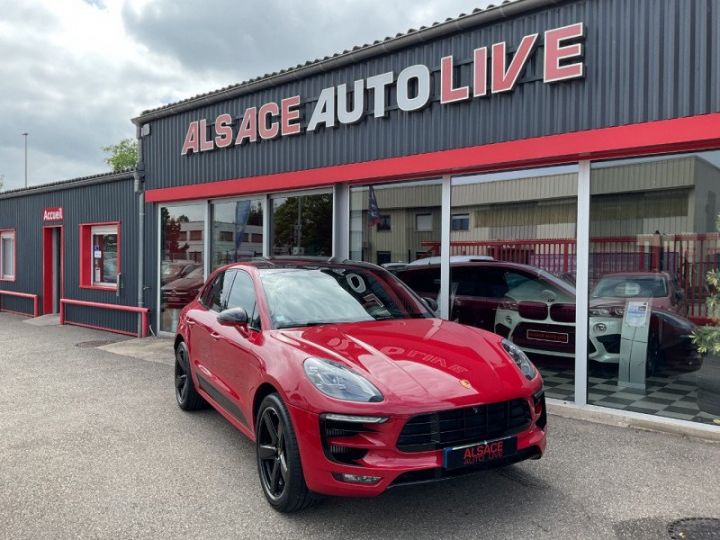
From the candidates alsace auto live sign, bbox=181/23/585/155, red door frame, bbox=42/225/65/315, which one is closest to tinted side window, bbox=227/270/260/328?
alsace auto live sign, bbox=181/23/585/155

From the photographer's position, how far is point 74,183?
12.9 m

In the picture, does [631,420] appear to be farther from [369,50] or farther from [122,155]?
[122,155]

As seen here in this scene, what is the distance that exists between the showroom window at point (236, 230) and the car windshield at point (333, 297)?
4.72 metres

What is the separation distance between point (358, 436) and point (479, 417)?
2.24ft

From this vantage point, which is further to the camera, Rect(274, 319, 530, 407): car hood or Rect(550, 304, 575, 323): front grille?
Rect(550, 304, 575, 323): front grille

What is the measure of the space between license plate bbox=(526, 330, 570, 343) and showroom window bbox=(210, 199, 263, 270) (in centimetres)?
451

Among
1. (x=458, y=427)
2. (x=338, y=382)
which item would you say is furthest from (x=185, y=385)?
(x=458, y=427)

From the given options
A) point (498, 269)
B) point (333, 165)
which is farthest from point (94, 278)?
point (498, 269)

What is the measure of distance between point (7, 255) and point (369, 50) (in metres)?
14.3

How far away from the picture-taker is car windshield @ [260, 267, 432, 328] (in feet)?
13.2

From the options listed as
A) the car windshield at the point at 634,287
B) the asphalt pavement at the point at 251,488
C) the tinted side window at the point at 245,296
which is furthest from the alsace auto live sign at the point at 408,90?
the asphalt pavement at the point at 251,488

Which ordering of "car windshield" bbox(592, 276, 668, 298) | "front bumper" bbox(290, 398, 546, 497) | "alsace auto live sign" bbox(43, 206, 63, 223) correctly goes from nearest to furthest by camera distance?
"front bumper" bbox(290, 398, 546, 497), "car windshield" bbox(592, 276, 668, 298), "alsace auto live sign" bbox(43, 206, 63, 223)

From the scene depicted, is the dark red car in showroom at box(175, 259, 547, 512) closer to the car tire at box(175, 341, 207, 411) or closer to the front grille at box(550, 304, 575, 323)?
the car tire at box(175, 341, 207, 411)

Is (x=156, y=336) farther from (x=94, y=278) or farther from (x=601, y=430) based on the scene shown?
(x=601, y=430)
